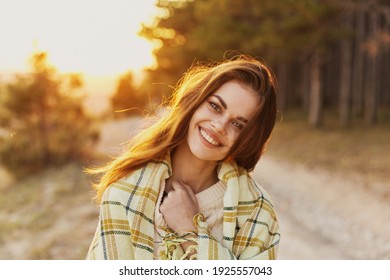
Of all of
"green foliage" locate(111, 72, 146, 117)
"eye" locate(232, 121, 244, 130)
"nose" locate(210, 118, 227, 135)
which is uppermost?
"green foliage" locate(111, 72, 146, 117)

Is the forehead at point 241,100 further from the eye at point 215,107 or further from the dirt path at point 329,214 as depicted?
the dirt path at point 329,214

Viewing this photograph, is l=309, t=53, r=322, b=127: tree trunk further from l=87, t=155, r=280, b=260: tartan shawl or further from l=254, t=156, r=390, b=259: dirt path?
l=87, t=155, r=280, b=260: tartan shawl

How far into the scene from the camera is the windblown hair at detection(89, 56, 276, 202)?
1840 millimetres

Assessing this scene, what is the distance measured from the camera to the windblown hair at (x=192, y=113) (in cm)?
184

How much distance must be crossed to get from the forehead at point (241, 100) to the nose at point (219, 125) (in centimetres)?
5

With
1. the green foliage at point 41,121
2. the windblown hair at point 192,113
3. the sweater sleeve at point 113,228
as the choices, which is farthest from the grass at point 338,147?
the sweater sleeve at point 113,228

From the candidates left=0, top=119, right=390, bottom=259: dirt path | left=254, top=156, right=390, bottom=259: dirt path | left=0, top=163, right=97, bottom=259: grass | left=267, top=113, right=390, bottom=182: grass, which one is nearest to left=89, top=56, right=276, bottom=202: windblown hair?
left=0, top=119, right=390, bottom=259: dirt path

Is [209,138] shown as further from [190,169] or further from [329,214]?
[329,214]

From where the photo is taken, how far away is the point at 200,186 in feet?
6.43

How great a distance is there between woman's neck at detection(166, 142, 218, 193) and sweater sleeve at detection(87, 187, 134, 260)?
21cm

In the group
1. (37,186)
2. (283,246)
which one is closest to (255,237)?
(283,246)

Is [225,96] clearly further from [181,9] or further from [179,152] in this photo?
[181,9]

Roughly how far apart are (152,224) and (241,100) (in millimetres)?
518

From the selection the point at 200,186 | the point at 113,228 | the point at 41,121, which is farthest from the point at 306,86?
the point at 113,228
